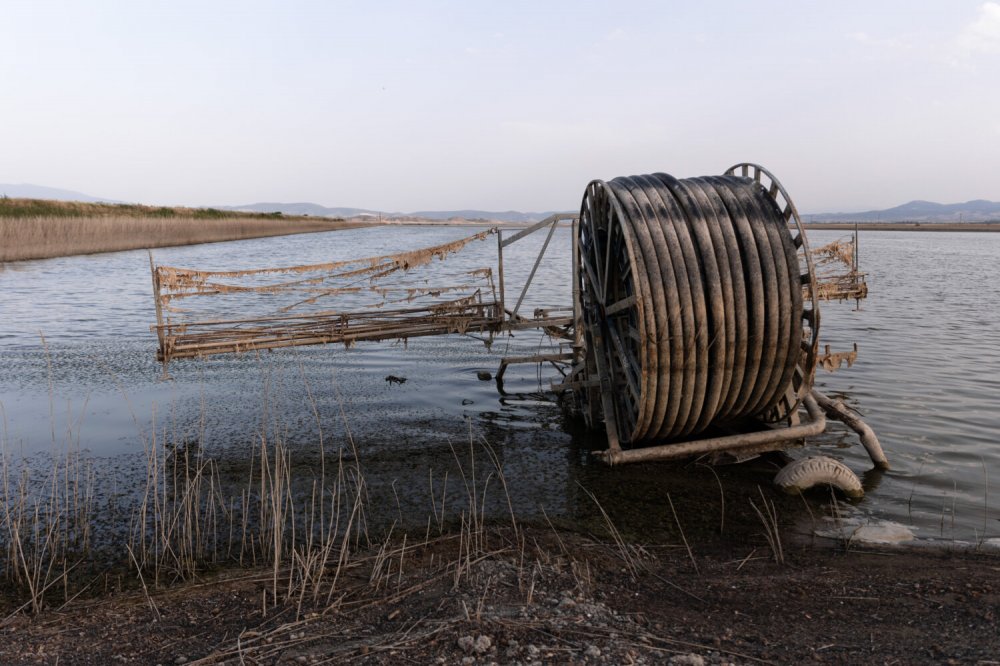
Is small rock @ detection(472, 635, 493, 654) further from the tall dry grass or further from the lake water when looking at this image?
the tall dry grass

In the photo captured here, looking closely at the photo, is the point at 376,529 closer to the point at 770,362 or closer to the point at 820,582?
the point at 820,582

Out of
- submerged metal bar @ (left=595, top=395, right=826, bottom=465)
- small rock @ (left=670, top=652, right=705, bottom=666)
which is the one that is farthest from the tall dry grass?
small rock @ (left=670, top=652, right=705, bottom=666)

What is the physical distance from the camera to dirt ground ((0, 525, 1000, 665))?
395cm

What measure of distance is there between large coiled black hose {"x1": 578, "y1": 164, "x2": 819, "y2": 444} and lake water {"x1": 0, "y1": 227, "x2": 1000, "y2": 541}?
99cm

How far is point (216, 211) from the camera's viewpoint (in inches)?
2496

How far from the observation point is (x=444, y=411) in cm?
1041

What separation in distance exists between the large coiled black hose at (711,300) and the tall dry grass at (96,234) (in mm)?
34244

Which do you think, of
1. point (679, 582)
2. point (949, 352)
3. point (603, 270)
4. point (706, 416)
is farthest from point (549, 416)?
point (949, 352)

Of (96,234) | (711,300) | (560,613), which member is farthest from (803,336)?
(96,234)

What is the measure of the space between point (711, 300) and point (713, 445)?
61.8 inches

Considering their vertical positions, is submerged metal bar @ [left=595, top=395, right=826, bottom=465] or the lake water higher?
submerged metal bar @ [left=595, top=395, right=826, bottom=465]

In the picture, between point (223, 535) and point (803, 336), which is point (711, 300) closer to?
point (803, 336)

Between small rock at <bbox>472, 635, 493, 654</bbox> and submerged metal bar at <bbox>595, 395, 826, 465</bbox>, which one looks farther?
submerged metal bar at <bbox>595, 395, 826, 465</bbox>

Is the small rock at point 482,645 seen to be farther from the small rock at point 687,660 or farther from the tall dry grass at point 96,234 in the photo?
the tall dry grass at point 96,234
